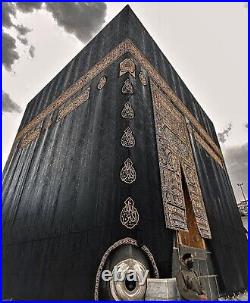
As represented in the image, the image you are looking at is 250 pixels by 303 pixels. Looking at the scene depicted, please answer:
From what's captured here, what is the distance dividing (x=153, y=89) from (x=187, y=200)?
2.47 m

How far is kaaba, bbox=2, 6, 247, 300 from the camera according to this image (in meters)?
2.89

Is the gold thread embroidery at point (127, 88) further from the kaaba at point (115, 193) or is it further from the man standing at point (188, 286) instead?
the man standing at point (188, 286)

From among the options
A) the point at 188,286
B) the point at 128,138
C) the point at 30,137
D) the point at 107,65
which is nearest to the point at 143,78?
the point at 107,65

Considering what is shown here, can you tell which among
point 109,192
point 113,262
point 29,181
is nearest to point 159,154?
point 109,192

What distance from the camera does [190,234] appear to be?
410 cm

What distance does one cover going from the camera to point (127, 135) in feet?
11.5

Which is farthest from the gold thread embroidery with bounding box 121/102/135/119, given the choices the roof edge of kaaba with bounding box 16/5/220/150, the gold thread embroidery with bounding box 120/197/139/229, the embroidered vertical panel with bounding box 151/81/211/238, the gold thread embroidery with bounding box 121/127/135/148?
the roof edge of kaaba with bounding box 16/5/220/150

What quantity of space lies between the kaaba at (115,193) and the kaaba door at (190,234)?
0.9 inches

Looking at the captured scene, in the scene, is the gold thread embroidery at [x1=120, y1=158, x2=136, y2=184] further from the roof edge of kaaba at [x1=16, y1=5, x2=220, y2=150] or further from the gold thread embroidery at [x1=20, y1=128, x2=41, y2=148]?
the gold thread embroidery at [x1=20, y1=128, x2=41, y2=148]

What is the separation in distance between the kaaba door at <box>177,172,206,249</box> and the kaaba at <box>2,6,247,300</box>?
2 cm

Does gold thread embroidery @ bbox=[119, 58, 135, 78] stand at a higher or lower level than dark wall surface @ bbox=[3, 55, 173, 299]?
higher

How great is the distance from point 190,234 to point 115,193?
1916mm

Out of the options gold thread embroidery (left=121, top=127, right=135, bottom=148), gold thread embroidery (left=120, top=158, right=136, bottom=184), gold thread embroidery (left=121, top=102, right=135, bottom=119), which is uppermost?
gold thread embroidery (left=121, top=102, right=135, bottom=119)

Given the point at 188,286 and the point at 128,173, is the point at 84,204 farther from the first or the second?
the point at 188,286
